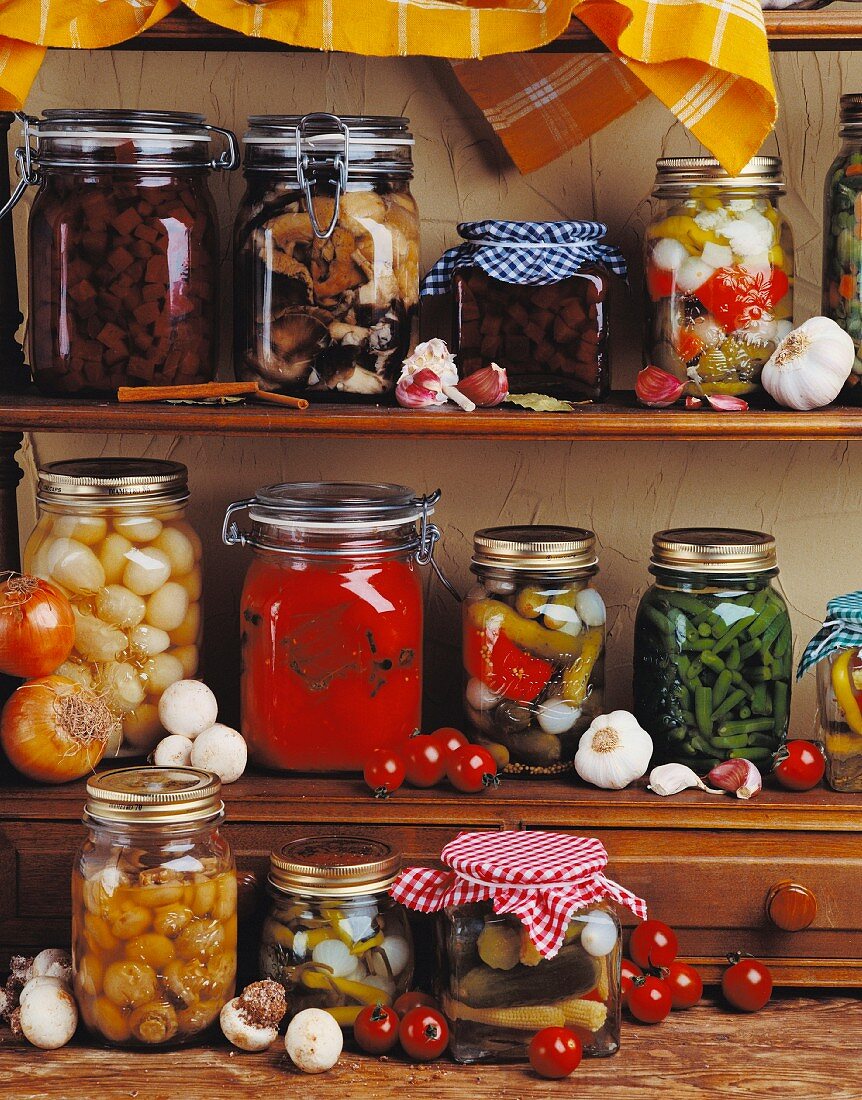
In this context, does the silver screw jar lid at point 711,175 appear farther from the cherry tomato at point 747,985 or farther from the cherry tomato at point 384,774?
the cherry tomato at point 747,985

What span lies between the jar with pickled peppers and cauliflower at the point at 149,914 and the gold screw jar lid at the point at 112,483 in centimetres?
31

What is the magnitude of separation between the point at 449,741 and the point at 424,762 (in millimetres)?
33

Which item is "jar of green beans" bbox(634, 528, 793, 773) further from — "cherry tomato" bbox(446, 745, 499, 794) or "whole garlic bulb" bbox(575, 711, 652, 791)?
"cherry tomato" bbox(446, 745, 499, 794)

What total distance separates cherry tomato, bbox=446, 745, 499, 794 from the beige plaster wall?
248 millimetres

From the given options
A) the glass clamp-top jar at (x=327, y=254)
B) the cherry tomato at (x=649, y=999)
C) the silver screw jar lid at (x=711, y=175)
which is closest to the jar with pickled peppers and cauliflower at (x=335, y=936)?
the cherry tomato at (x=649, y=999)

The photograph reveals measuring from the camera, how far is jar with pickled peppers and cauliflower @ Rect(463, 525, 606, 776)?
1.39 metres

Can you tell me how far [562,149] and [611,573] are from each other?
47 centimetres

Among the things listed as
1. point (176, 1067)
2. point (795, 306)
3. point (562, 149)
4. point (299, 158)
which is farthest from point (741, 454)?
point (176, 1067)

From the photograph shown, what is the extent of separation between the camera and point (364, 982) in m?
1.24

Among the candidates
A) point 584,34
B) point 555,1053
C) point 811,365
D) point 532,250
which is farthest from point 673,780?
point 584,34

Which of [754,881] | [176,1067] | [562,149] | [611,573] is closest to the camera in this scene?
[176,1067]

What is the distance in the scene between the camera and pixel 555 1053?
115 centimetres

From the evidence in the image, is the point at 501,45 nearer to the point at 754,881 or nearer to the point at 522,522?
the point at 522,522

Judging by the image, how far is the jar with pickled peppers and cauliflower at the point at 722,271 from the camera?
1355 mm
